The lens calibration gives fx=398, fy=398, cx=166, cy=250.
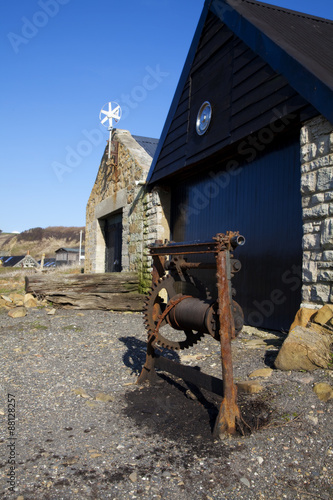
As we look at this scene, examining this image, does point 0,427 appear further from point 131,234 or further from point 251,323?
point 131,234


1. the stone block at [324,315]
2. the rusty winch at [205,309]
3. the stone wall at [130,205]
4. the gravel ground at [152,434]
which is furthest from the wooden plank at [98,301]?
the stone block at [324,315]

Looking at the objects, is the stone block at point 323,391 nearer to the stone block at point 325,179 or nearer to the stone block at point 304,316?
the stone block at point 304,316

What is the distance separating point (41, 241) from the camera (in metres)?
78.6

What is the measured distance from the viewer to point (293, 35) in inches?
250

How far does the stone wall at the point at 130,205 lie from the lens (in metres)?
9.73

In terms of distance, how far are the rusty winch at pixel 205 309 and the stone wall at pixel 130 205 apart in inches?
206

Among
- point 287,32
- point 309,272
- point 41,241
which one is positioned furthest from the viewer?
point 41,241

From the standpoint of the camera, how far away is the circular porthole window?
756cm

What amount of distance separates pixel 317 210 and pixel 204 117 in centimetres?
364

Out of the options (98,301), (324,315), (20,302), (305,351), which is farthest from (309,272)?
(20,302)

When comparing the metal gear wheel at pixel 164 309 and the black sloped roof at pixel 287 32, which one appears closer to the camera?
the metal gear wheel at pixel 164 309

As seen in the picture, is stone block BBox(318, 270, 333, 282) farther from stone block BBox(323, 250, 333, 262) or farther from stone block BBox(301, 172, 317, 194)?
stone block BBox(301, 172, 317, 194)

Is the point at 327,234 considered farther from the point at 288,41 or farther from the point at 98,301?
the point at 98,301

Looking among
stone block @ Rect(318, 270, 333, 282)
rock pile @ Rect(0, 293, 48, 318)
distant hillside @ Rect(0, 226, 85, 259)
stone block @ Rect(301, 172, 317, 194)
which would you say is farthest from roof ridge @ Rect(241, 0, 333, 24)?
distant hillside @ Rect(0, 226, 85, 259)
